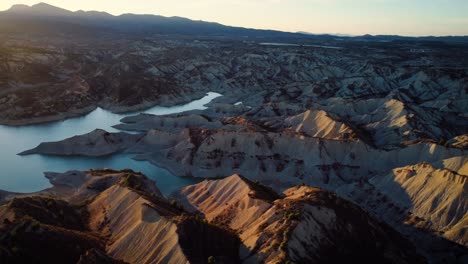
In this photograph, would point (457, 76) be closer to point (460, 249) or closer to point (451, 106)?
point (451, 106)

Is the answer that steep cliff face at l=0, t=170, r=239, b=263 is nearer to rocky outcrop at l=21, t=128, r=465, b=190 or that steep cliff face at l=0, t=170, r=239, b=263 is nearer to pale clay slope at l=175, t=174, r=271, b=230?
pale clay slope at l=175, t=174, r=271, b=230

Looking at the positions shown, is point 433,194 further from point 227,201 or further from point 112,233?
point 112,233

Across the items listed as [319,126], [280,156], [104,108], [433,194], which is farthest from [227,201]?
[104,108]

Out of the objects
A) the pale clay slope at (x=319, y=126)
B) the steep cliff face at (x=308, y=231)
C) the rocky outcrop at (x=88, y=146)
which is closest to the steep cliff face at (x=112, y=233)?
the steep cliff face at (x=308, y=231)

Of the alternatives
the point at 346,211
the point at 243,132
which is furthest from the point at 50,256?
the point at 243,132

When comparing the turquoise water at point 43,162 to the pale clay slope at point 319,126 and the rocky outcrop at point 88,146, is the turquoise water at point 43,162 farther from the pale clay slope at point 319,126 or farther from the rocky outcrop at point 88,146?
the pale clay slope at point 319,126

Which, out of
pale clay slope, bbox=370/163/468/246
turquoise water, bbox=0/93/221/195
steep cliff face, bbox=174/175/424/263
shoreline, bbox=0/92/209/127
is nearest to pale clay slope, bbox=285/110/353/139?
pale clay slope, bbox=370/163/468/246
